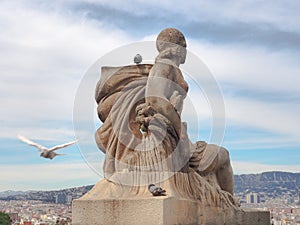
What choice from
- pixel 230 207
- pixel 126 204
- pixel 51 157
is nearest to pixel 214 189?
pixel 230 207

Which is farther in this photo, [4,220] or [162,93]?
[4,220]

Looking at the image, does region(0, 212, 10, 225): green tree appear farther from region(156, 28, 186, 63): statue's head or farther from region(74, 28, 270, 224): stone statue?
region(156, 28, 186, 63): statue's head

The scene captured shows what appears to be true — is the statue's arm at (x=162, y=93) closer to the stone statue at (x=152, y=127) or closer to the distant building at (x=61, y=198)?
the stone statue at (x=152, y=127)

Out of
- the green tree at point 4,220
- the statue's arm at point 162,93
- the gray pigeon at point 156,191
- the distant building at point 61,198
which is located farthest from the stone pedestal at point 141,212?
the green tree at point 4,220

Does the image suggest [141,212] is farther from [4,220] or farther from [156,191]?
[4,220]

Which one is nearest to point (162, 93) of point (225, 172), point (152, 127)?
point (152, 127)

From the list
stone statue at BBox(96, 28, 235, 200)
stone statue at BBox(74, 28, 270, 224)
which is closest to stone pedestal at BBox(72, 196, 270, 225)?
stone statue at BBox(74, 28, 270, 224)
